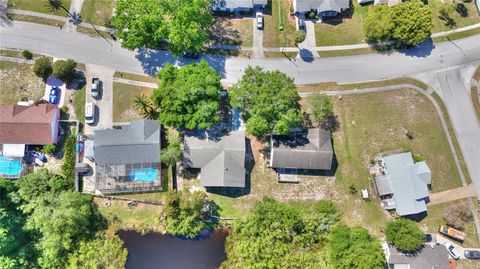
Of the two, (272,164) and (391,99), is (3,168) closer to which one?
(272,164)

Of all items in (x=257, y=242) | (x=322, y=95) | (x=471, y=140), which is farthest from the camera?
(x=471, y=140)

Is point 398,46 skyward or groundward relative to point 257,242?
skyward

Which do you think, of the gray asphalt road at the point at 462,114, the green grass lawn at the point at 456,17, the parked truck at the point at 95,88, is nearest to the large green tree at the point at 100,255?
the parked truck at the point at 95,88

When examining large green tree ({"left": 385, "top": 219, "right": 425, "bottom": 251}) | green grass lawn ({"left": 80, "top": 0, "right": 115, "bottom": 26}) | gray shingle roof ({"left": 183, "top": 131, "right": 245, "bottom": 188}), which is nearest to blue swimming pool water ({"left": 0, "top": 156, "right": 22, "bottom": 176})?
green grass lawn ({"left": 80, "top": 0, "right": 115, "bottom": 26})

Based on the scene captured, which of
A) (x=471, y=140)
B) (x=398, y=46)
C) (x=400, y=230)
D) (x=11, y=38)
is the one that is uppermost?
(x=11, y=38)

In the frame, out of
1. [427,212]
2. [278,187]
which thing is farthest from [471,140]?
[278,187]

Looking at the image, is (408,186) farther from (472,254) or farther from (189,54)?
(189,54)

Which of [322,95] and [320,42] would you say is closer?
[322,95]
